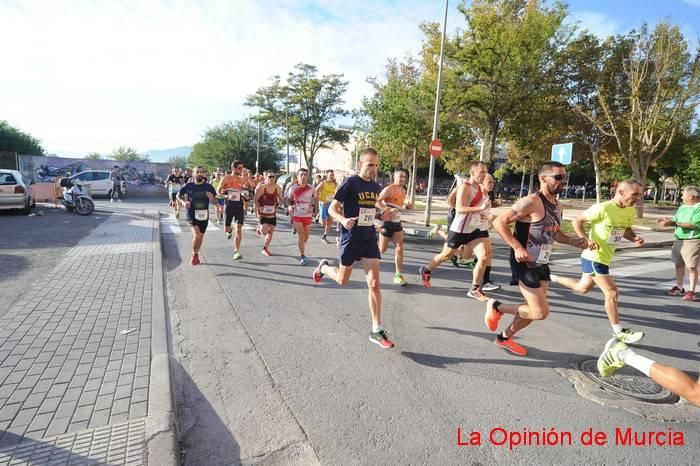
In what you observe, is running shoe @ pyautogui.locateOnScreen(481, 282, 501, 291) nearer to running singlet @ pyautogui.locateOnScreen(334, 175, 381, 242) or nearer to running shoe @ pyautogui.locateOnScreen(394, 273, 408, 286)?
running shoe @ pyautogui.locateOnScreen(394, 273, 408, 286)

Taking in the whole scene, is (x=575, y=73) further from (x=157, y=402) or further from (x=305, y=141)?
(x=305, y=141)

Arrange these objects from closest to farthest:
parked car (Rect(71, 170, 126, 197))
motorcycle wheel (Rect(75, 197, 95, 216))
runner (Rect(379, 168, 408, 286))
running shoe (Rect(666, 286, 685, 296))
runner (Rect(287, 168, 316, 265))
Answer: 1. running shoe (Rect(666, 286, 685, 296))
2. runner (Rect(379, 168, 408, 286))
3. runner (Rect(287, 168, 316, 265))
4. motorcycle wheel (Rect(75, 197, 95, 216))
5. parked car (Rect(71, 170, 126, 197))

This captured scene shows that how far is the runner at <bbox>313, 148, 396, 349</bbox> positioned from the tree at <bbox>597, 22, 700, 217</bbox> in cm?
1847

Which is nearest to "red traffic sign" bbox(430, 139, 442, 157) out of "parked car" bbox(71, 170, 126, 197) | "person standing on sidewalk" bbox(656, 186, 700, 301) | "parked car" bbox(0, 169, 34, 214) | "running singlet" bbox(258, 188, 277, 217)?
"running singlet" bbox(258, 188, 277, 217)

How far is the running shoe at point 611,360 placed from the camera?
10.4 feet

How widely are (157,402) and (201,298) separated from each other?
2905 millimetres

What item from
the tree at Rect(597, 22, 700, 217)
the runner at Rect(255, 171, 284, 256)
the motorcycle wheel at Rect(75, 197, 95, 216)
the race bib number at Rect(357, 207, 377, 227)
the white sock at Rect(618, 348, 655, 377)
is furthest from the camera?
the tree at Rect(597, 22, 700, 217)

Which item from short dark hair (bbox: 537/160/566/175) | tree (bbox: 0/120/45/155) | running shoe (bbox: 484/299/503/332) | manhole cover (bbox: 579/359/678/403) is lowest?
manhole cover (bbox: 579/359/678/403)

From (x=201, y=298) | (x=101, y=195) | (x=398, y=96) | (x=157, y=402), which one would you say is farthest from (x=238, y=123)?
(x=157, y=402)

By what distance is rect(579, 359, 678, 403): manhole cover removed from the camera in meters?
3.25

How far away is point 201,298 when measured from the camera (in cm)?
567

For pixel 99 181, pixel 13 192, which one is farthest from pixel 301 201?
pixel 99 181

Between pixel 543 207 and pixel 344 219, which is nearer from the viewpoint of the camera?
pixel 543 207

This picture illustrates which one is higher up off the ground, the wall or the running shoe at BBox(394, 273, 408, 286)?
the wall
